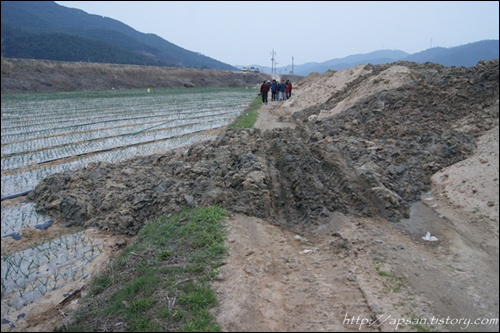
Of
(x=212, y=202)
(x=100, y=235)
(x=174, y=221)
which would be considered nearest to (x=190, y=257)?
(x=174, y=221)

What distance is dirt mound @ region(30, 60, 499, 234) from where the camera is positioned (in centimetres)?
593

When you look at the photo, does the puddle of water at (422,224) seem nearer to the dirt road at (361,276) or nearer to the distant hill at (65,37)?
the dirt road at (361,276)

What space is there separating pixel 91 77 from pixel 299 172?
122 ft

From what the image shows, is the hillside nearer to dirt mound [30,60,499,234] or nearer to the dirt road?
dirt mound [30,60,499,234]

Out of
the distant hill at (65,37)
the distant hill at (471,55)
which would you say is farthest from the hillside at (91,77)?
the distant hill at (471,55)

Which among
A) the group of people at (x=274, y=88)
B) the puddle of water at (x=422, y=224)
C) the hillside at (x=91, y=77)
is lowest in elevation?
the puddle of water at (x=422, y=224)

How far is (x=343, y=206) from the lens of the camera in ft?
19.3

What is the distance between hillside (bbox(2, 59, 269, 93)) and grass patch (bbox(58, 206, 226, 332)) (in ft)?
99.4

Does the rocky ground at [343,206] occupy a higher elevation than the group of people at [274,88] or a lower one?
lower

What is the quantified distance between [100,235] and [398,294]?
4.58 metres

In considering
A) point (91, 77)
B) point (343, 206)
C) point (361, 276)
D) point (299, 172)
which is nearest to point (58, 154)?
point (299, 172)

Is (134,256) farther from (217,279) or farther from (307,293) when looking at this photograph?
(307,293)

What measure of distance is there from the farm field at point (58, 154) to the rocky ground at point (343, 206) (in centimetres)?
54

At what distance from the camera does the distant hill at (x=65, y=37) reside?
7942mm
